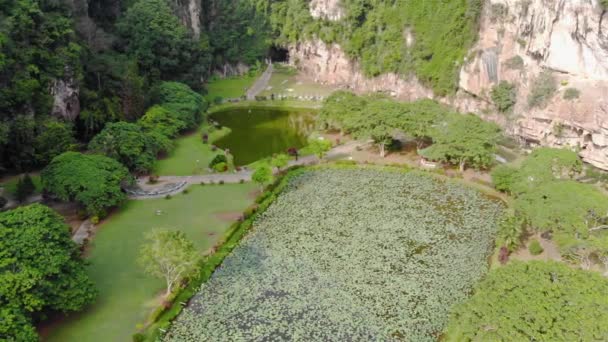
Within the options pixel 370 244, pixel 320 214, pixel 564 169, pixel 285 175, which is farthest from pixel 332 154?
pixel 564 169

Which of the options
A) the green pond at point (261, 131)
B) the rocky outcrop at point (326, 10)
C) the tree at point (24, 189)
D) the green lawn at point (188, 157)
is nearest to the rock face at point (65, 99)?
the tree at point (24, 189)

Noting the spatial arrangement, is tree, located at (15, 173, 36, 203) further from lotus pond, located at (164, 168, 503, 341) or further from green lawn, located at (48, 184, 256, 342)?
lotus pond, located at (164, 168, 503, 341)

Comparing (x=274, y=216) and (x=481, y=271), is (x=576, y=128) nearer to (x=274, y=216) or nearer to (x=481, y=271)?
(x=481, y=271)

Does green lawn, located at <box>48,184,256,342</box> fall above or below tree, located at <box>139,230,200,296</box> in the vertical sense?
below

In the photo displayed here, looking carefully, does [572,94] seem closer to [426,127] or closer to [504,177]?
[504,177]

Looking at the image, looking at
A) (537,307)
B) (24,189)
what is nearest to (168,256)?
(24,189)

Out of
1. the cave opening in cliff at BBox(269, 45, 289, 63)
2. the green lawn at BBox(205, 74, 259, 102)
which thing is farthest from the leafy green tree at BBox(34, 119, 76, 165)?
the cave opening in cliff at BBox(269, 45, 289, 63)
